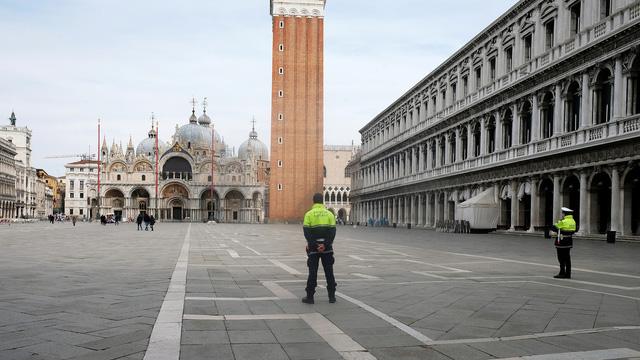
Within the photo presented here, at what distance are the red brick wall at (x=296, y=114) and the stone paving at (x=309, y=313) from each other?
6310cm

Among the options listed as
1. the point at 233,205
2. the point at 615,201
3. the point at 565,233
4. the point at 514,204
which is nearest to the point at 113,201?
the point at 233,205

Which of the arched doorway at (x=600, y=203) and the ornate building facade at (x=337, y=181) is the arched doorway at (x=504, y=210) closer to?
the arched doorway at (x=600, y=203)

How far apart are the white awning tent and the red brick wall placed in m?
40.0

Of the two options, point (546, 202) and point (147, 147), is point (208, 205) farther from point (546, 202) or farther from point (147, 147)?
point (546, 202)

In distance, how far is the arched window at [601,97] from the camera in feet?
90.6

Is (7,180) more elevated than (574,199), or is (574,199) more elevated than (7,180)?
(7,180)

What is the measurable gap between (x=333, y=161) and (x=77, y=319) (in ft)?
378

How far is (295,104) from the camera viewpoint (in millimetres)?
76625

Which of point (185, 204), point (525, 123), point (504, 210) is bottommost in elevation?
point (185, 204)

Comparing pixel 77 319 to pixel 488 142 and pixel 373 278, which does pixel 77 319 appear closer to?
pixel 373 278

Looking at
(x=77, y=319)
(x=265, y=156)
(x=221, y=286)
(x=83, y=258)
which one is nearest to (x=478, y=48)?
(x=83, y=258)

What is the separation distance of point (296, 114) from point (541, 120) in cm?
4649

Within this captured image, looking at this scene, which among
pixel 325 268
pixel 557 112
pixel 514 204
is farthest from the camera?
pixel 514 204

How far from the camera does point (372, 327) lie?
670cm
